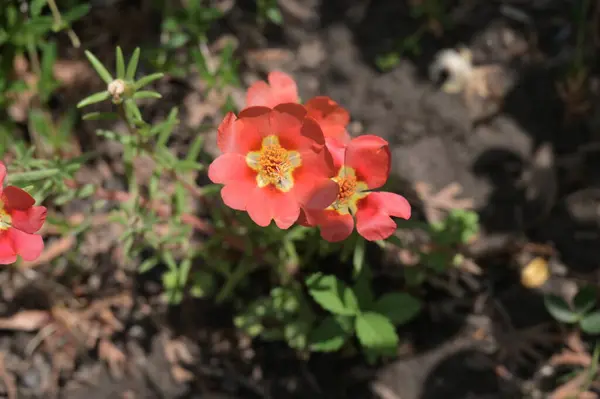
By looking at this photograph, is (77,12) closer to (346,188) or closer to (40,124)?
(40,124)

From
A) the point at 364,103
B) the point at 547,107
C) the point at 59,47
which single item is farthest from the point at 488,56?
the point at 59,47

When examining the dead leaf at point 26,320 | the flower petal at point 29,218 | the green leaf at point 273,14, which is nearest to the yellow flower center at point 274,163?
the flower petal at point 29,218

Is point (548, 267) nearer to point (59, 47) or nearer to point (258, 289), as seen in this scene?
point (258, 289)

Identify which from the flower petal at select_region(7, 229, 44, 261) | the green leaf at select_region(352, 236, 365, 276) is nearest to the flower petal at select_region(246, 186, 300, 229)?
Answer: the green leaf at select_region(352, 236, 365, 276)

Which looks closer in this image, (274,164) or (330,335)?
(274,164)

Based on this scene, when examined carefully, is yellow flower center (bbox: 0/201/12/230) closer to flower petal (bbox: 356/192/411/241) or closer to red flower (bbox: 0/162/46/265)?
red flower (bbox: 0/162/46/265)

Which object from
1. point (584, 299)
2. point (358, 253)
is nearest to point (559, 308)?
point (584, 299)

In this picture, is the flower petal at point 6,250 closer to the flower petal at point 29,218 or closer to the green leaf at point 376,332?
the flower petal at point 29,218

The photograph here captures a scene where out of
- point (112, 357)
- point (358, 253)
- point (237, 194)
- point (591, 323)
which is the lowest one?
point (112, 357)
